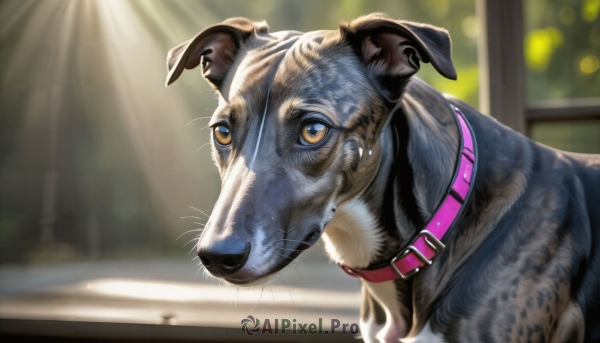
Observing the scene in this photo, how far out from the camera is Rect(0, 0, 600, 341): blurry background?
349 centimetres

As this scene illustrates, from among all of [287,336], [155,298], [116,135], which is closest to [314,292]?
[287,336]

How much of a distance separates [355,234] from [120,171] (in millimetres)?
2044

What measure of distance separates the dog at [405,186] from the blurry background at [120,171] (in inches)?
51.2

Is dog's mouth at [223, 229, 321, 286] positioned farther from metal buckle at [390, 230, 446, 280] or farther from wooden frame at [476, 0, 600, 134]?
wooden frame at [476, 0, 600, 134]

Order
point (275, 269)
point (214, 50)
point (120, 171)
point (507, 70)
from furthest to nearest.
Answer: point (120, 171) < point (507, 70) < point (214, 50) < point (275, 269)

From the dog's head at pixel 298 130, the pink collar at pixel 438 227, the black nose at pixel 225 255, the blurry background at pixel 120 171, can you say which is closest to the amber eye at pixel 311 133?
the dog's head at pixel 298 130

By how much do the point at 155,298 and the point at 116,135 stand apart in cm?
101

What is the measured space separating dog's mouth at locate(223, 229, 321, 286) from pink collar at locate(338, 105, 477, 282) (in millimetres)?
358

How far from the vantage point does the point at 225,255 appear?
63.6 inches

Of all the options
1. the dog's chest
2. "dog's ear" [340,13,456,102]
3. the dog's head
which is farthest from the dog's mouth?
"dog's ear" [340,13,456,102]

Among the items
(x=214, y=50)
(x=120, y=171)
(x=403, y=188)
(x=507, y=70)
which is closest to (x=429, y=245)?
(x=403, y=188)

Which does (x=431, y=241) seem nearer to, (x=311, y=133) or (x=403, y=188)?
(x=403, y=188)

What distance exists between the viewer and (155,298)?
146 inches

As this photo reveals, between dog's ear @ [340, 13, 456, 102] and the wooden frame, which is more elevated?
dog's ear @ [340, 13, 456, 102]
